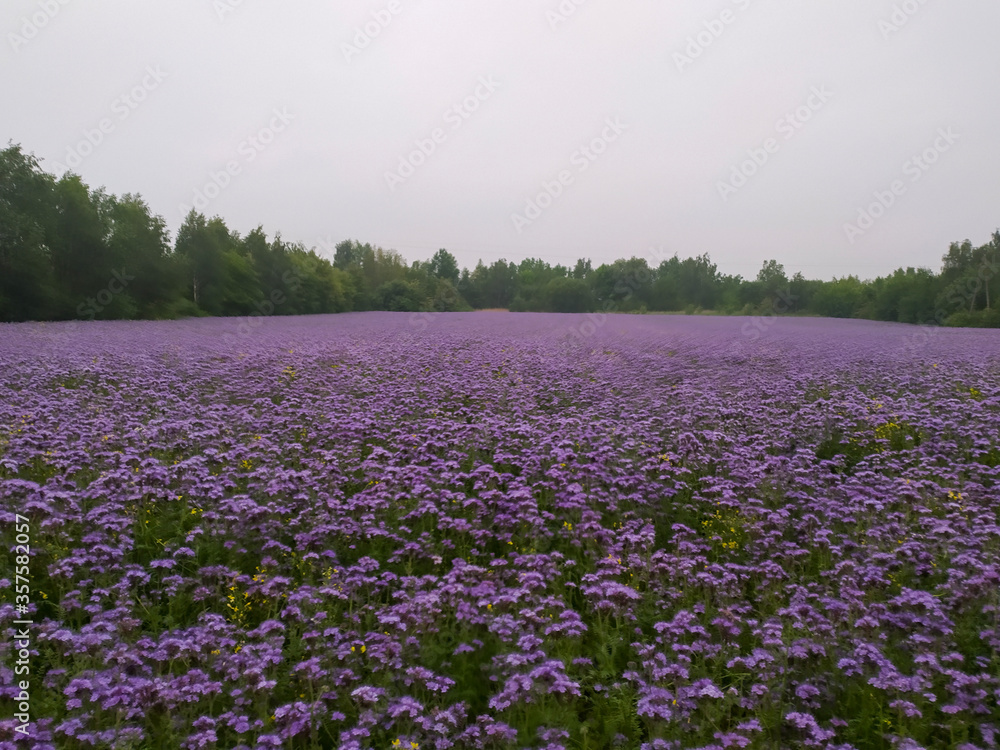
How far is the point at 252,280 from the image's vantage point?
4478 centimetres

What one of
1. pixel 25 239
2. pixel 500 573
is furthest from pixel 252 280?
pixel 500 573

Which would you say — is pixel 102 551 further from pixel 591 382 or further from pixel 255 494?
pixel 591 382

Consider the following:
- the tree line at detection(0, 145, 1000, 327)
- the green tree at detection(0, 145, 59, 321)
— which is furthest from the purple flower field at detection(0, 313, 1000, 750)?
the tree line at detection(0, 145, 1000, 327)

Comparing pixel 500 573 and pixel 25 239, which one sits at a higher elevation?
pixel 25 239

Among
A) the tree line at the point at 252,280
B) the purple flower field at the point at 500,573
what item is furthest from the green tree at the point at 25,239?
the purple flower field at the point at 500,573

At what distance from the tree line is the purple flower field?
2452 cm

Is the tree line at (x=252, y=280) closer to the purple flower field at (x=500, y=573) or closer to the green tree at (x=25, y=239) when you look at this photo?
the green tree at (x=25, y=239)

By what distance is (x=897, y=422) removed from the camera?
645 cm

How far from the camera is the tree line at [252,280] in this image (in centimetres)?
2564

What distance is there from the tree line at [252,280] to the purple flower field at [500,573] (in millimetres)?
24519

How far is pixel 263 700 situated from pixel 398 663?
0.58 meters

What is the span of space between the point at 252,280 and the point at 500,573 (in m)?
46.5

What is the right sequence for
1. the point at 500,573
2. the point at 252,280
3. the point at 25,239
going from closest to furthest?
the point at 500,573 < the point at 25,239 < the point at 252,280

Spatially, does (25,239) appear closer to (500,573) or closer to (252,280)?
(252,280)
